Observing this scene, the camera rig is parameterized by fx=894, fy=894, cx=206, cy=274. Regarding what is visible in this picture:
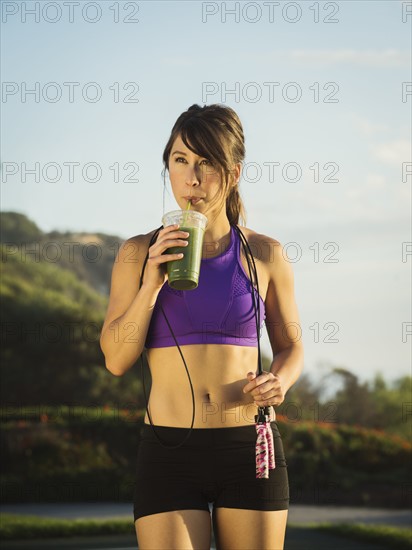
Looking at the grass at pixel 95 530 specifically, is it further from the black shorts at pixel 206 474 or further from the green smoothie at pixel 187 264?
the green smoothie at pixel 187 264

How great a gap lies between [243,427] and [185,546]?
37 cm

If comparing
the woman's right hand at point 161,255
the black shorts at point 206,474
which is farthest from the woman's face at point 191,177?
the black shorts at point 206,474

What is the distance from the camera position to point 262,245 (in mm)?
2818

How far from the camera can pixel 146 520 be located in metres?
2.42

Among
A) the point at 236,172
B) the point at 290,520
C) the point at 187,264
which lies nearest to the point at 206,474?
the point at 187,264

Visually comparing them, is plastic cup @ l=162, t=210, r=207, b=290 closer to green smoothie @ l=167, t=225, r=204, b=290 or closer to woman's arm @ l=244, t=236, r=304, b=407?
green smoothie @ l=167, t=225, r=204, b=290

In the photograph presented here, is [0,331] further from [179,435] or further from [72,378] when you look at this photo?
[179,435]

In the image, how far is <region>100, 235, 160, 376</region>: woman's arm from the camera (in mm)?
2445

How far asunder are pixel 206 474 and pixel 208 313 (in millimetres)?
447

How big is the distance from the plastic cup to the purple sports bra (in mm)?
120

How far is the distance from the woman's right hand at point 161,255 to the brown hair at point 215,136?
0.32m

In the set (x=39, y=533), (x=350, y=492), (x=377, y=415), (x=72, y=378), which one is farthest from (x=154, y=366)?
(x=377, y=415)

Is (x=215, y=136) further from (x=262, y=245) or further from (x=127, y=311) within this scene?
(x=127, y=311)

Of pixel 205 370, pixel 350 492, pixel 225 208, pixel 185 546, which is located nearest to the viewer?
pixel 185 546
